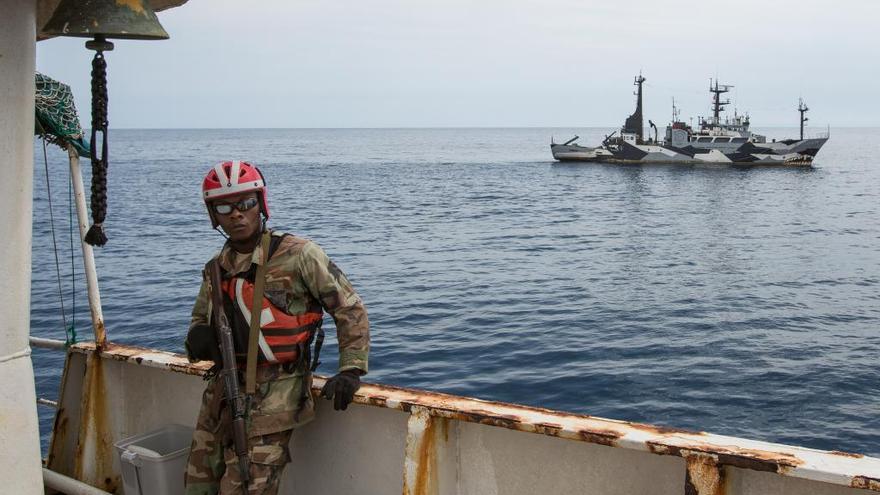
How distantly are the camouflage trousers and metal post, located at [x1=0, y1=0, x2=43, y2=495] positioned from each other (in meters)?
0.64

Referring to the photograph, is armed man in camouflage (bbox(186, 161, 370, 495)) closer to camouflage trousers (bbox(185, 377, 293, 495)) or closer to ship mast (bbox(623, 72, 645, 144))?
camouflage trousers (bbox(185, 377, 293, 495))

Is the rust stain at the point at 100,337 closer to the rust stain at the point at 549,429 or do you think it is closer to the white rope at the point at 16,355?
the white rope at the point at 16,355

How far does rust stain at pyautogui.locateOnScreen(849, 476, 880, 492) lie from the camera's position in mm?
2525

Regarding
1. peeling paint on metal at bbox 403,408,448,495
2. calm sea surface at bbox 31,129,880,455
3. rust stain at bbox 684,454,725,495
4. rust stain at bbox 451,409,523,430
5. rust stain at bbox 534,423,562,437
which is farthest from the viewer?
calm sea surface at bbox 31,129,880,455

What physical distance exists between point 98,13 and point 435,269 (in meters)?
22.9

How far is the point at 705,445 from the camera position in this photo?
9.54 ft

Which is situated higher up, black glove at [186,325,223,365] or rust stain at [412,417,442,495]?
black glove at [186,325,223,365]

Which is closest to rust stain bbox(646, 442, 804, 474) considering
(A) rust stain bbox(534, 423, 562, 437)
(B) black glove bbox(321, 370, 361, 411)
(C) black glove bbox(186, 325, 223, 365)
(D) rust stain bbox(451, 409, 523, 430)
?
(A) rust stain bbox(534, 423, 562, 437)

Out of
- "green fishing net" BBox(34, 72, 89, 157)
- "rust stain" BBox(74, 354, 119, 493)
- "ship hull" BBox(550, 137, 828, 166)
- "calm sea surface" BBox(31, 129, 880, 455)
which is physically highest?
"ship hull" BBox(550, 137, 828, 166)

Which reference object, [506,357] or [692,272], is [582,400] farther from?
[692,272]

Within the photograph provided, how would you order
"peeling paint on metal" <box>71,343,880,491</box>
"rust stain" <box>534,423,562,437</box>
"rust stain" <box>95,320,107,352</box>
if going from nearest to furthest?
"peeling paint on metal" <box>71,343,880,491</box>, "rust stain" <box>534,423,562,437</box>, "rust stain" <box>95,320,107,352</box>

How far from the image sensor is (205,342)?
3.67m

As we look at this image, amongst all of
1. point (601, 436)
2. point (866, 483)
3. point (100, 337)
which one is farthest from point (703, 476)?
point (100, 337)

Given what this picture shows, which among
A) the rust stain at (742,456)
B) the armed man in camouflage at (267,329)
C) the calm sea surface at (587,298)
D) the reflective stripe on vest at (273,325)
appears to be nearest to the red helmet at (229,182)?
the armed man in camouflage at (267,329)
